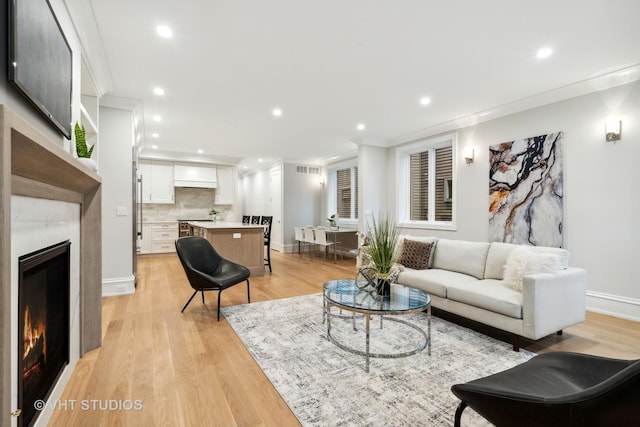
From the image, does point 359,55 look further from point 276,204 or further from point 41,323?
point 276,204

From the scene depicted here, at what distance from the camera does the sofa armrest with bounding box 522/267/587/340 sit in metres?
2.41

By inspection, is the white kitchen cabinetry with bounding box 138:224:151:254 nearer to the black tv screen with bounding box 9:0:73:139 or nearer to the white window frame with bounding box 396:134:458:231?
the white window frame with bounding box 396:134:458:231

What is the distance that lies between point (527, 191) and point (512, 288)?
1.78 metres

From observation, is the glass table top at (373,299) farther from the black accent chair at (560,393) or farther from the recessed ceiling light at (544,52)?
the recessed ceiling light at (544,52)

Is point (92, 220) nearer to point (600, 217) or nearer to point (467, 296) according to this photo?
point (467, 296)

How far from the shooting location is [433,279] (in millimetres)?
3281

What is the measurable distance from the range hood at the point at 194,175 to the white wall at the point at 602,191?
721cm

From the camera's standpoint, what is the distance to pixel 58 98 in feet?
5.74

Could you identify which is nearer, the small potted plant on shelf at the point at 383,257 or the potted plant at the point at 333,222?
the small potted plant on shelf at the point at 383,257

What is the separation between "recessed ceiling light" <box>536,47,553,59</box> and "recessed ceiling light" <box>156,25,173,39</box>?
10.6 feet

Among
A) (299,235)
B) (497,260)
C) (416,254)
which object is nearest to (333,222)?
(299,235)

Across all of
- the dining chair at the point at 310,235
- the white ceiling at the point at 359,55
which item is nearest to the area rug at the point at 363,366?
the white ceiling at the point at 359,55

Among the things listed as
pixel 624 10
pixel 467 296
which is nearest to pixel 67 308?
pixel 467 296

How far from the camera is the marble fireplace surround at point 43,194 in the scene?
2.72 feet
